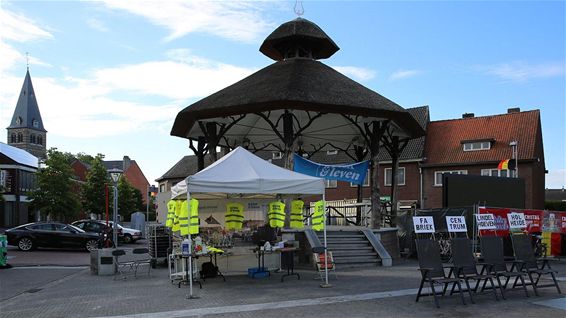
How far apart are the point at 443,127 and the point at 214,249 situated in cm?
4155

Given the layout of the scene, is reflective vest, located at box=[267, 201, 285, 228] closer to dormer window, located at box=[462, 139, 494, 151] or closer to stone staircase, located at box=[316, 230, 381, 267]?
stone staircase, located at box=[316, 230, 381, 267]

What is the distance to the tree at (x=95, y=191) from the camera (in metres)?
55.1

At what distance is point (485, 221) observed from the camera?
1797cm

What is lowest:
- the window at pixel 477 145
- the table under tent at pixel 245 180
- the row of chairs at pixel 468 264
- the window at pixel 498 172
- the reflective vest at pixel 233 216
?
the row of chairs at pixel 468 264

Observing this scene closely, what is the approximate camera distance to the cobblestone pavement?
924 cm

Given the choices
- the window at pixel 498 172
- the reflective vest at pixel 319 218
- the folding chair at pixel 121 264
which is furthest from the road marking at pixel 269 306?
the window at pixel 498 172

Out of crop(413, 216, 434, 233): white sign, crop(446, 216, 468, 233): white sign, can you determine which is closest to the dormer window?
crop(446, 216, 468, 233): white sign

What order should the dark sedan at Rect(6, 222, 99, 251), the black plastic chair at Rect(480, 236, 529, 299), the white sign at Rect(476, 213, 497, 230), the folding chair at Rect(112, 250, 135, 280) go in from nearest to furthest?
the black plastic chair at Rect(480, 236, 529, 299) < the folding chair at Rect(112, 250, 135, 280) < the white sign at Rect(476, 213, 497, 230) < the dark sedan at Rect(6, 222, 99, 251)

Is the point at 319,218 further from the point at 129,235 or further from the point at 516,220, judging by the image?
the point at 129,235

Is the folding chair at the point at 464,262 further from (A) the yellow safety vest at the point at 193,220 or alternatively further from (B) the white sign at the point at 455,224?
(B) the white sign at the point at 455,224

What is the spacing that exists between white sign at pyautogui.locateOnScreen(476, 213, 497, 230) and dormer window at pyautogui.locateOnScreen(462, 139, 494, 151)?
30.4 m

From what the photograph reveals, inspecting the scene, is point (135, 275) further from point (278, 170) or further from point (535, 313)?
point (535, 313)

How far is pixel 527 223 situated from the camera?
19.8 meters

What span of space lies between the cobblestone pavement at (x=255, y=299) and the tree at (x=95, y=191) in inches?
1641
